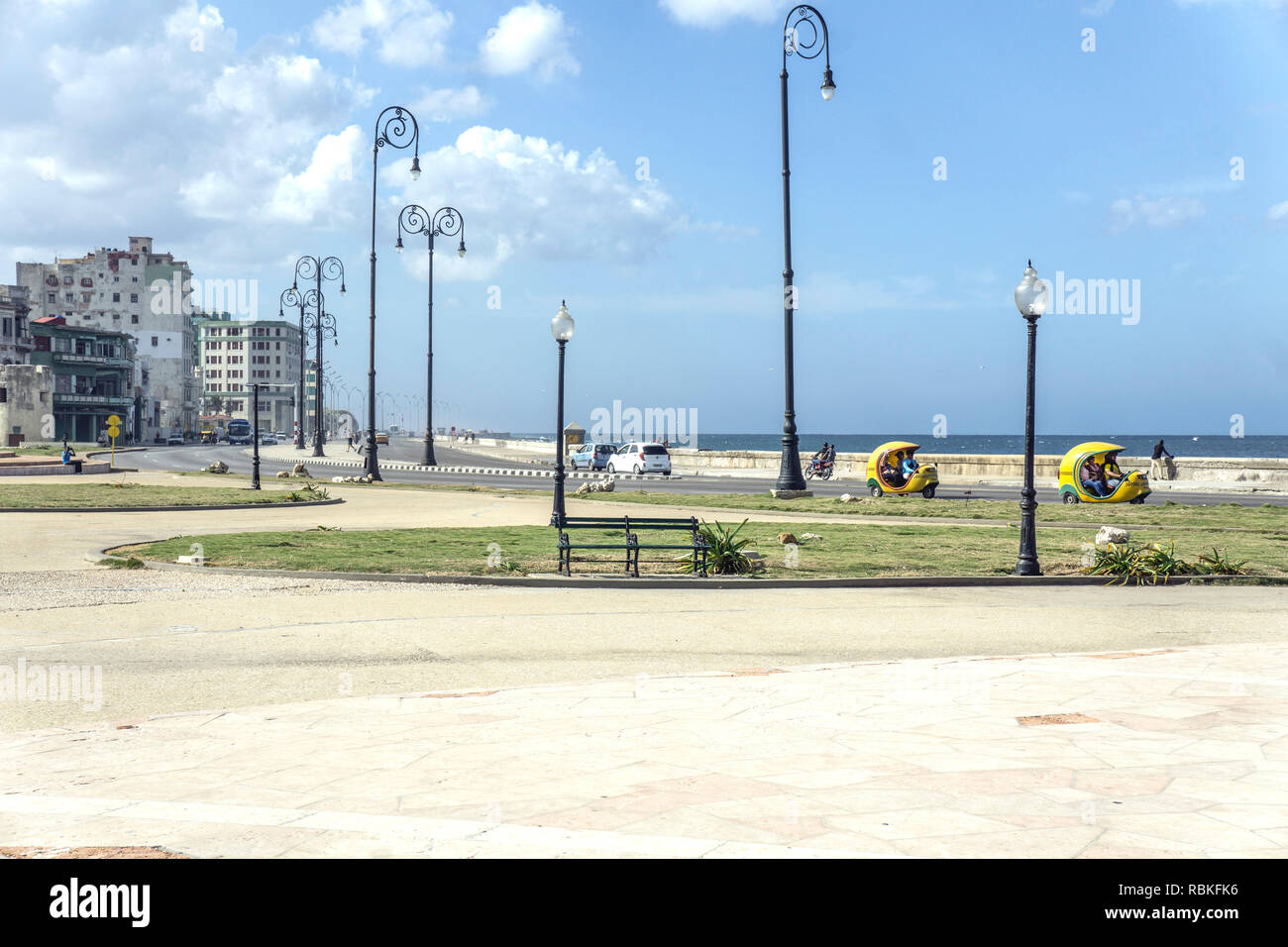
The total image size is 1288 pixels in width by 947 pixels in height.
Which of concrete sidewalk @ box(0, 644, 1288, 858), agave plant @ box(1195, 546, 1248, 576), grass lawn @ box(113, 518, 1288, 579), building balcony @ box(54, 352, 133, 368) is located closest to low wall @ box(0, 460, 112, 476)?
grass lawn @ box(113, 518, 1288, 579)

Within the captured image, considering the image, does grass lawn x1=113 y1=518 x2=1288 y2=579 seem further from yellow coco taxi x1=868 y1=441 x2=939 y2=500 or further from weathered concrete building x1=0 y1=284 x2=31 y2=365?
weathered concrete building x1=0 y1=284 x2=31 y2=365

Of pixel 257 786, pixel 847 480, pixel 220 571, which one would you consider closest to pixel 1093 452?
pixel 847 480

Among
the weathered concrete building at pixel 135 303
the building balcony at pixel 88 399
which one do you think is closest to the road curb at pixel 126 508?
the building balcony at pixel 88 399

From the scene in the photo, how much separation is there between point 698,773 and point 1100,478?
29.2 m

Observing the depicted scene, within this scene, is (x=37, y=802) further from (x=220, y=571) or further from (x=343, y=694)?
(x=220, y=571)

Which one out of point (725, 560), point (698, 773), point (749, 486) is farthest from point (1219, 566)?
point (749, 486)

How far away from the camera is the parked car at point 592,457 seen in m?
63.0

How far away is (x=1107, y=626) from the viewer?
12008 millimetres

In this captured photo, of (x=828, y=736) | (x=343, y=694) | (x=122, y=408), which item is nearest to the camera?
(x=828, y=736)

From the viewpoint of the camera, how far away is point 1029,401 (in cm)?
1655

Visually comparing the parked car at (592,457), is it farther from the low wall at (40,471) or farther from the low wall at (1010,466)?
the low wall at (40,471)

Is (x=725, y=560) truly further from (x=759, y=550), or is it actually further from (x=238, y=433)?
(x=238, y=433)

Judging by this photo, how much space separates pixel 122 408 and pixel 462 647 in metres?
123

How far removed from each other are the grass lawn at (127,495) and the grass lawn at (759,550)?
34.6 ft
